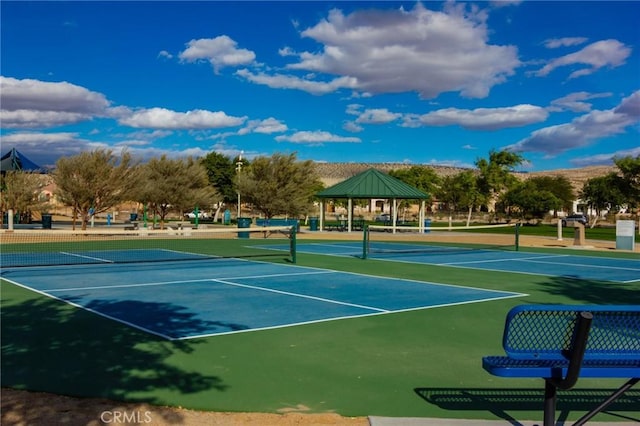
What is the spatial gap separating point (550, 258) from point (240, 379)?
17.8m

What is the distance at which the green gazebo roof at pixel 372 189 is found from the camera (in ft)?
126

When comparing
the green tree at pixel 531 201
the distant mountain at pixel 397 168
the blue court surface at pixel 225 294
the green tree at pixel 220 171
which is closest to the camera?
the blue court surface at pixel 225 294

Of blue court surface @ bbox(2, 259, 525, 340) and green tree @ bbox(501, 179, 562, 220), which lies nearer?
blue court surface @ bbox(2, 259, 525, 340)

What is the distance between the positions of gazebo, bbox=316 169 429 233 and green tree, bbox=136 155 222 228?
751 cm

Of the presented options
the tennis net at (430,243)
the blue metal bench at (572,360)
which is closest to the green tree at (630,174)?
the tennis net at (430,243)

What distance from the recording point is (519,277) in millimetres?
15242

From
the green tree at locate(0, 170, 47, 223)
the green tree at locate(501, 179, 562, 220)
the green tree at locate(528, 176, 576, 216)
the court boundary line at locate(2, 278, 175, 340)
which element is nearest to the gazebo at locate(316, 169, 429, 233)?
the green tree at locate(0, 170, 47, 223)

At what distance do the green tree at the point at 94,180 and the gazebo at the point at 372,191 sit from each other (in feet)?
39.2

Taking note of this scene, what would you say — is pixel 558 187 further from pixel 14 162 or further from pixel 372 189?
pixel 14 162

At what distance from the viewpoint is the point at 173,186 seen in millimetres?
Answer: 38281

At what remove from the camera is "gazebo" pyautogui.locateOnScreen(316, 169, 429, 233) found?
125 feet

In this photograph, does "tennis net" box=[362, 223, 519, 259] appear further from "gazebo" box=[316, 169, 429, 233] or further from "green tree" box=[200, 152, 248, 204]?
"green tree" box=[200, 152, 248, 204]

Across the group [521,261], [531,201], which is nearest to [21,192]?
[521,261]

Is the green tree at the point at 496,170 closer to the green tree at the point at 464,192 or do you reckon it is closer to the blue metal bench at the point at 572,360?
the green tree at the point at 464,192
